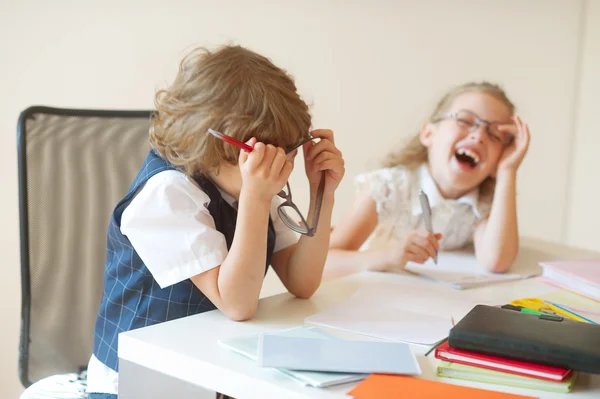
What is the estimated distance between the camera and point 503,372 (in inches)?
30.9

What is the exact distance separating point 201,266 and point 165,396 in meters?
0.20

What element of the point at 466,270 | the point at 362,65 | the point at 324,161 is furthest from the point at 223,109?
the point at 362,65

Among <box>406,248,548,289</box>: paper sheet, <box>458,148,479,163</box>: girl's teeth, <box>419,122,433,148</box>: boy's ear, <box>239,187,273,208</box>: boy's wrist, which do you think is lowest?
<box>406,248,548,289</box>: paper sheet

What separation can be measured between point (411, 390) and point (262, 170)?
1.20 feet

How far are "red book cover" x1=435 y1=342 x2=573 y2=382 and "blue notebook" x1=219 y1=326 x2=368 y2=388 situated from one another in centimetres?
12

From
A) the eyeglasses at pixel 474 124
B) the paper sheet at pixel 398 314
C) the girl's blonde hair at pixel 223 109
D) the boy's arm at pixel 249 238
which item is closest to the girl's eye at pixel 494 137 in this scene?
the eyeglasses at pixel 474 124

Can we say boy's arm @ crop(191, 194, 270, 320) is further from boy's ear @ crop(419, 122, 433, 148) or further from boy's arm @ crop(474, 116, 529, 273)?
boy's ear @ crop(419, 122, 433, 148)

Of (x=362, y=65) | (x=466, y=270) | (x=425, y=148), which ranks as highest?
(x=362, y=65)

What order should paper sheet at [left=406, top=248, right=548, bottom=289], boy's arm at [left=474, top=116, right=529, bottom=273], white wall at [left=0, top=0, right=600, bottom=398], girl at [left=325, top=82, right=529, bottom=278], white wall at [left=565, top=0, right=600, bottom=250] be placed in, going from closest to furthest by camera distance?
paper sheet at [left=406, top=248, right=548, bottom=289]
boy's arm at [left=474, top=116, right=529, bottom=273]
girl at [left=325, top=82, right=529, bottom=278]
white wall at [left=0, top=0, right=600, bottom=398]
white wall at [left=565, top=0, right=600, bottom=250]

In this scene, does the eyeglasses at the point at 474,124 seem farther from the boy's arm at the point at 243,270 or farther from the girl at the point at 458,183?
the boy's arm at the point at 243,270

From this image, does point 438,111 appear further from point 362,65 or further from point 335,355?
point 335,355

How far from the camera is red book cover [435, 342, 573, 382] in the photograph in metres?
0.77

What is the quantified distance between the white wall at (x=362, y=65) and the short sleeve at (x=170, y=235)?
1.45m

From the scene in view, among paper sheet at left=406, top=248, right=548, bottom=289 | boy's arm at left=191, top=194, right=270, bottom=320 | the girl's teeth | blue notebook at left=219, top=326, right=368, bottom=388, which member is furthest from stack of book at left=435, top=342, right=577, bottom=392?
the girl's teeth
